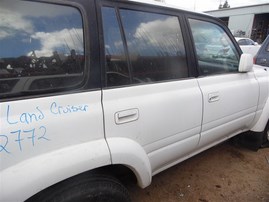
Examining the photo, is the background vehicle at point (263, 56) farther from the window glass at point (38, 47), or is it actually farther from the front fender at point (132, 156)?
the window glass at point (38, 47)

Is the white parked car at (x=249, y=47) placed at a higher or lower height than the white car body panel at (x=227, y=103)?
lower

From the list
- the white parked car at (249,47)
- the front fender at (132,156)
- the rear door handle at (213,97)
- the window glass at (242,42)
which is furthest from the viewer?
the window glass at (242,42)

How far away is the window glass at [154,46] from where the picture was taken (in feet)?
6.42

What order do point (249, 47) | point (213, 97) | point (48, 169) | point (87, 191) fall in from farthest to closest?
point (249, 47) → point (213, 97) → point (87, 191) → point (48, 169)

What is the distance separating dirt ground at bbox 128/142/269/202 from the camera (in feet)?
8.98

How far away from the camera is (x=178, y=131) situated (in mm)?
2260

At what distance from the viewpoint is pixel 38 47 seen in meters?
1.46

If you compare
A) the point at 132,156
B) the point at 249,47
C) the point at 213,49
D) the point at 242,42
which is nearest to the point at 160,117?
the point at 132,156

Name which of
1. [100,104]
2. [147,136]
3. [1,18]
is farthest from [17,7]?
[147,136]

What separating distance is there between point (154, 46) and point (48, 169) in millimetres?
1307

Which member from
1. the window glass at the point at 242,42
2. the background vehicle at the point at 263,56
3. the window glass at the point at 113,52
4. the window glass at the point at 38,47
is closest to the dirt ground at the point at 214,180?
the window glass at the point at 113,52

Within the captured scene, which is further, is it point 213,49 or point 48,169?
point 213,49

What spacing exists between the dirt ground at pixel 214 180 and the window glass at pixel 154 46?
136cm

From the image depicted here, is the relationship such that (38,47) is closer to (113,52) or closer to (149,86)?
(113,52)
